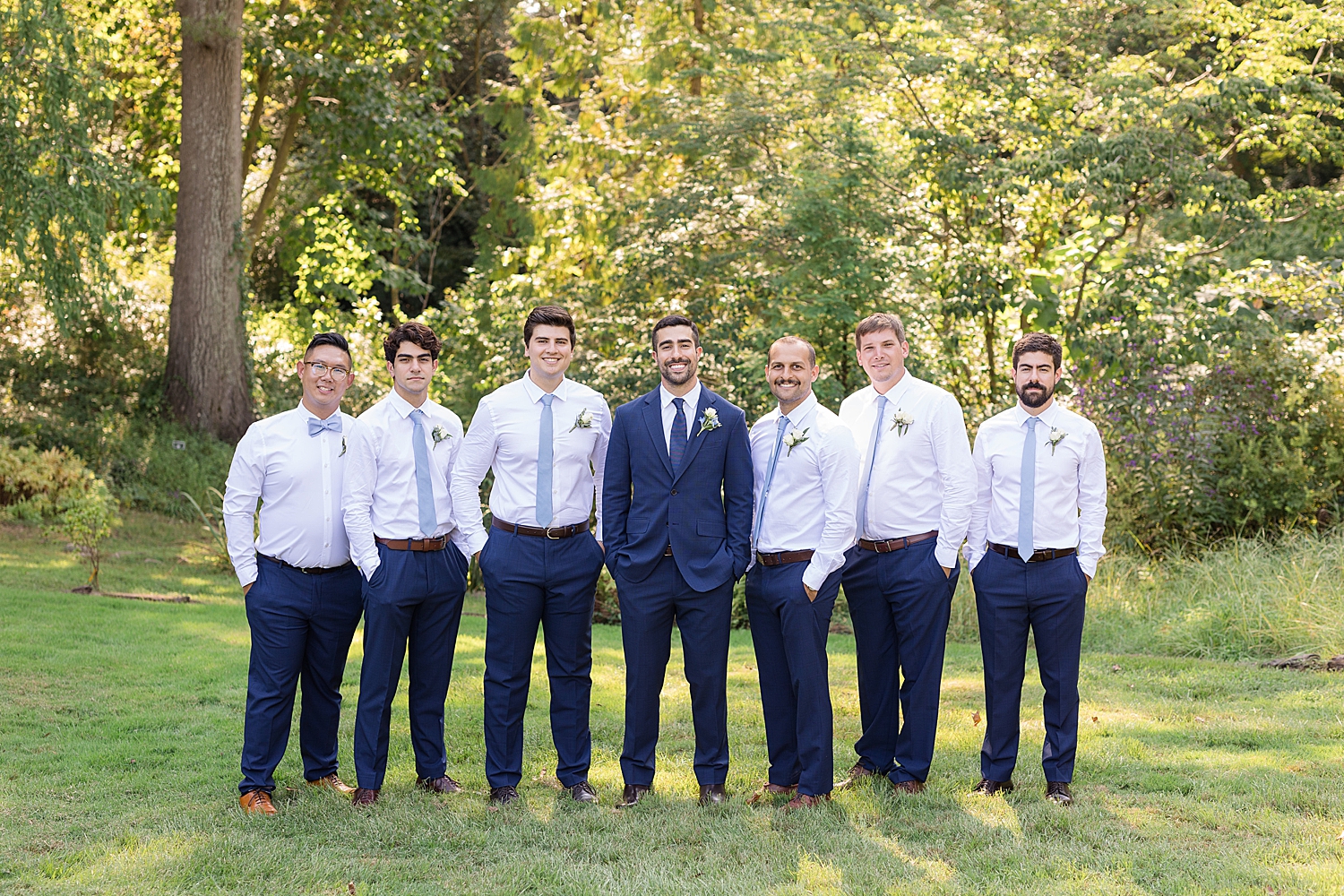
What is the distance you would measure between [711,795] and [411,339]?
2.38 metres

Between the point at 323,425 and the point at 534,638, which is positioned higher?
the point at 323,425

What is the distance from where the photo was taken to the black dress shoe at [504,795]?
522 centimetres

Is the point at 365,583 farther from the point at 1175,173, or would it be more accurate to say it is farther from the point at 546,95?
the point at 546,95

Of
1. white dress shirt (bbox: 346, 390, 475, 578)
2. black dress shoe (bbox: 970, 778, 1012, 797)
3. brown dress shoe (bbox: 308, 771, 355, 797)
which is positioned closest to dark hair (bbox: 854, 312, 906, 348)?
white dress shirt (bbox: 346, 390, 475, 578)

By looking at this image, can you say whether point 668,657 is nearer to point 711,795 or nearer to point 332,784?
point 711,795

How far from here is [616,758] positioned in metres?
6.06

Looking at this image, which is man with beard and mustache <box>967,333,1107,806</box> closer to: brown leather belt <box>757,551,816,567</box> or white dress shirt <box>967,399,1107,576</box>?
white dress shirt <box>967,399,1107,576</box>

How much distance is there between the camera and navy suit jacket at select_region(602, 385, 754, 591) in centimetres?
504

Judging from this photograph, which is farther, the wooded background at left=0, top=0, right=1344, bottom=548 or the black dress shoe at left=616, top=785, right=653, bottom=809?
the wooded background at left=0, top=0, right=1344, bottom=548

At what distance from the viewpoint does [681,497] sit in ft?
16.6

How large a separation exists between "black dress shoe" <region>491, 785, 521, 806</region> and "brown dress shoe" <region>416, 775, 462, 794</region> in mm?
215

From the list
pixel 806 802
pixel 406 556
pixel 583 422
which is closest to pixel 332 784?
pixel 406 556

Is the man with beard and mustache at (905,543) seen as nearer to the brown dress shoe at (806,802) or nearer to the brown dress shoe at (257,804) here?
the brown dress shoe at (806,802)

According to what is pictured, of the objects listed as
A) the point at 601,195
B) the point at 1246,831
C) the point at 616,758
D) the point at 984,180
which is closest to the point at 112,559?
the point at 601,195
